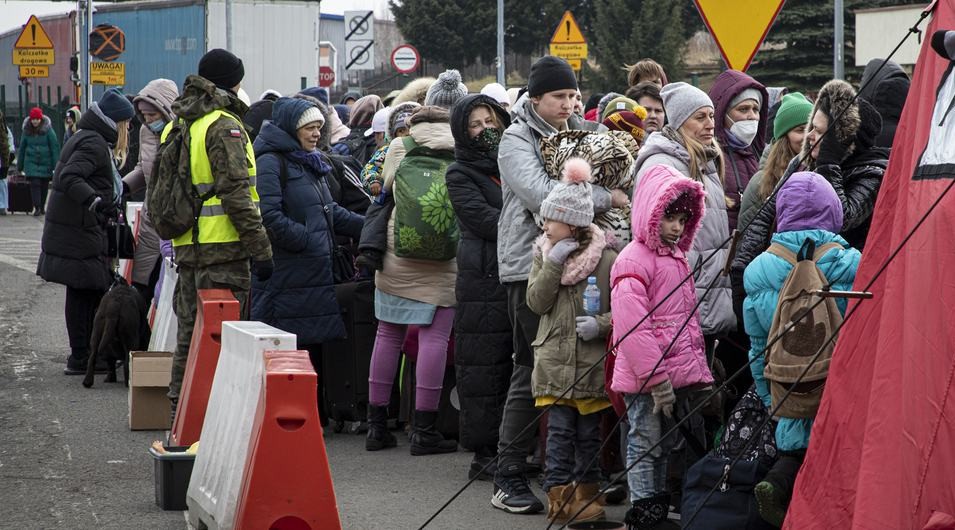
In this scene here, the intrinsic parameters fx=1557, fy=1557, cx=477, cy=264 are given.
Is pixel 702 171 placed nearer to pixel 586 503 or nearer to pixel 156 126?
pixel 586 503

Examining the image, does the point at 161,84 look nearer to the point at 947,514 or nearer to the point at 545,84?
the point at 545,84

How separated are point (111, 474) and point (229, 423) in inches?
81.9

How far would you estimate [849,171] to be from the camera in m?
7.21

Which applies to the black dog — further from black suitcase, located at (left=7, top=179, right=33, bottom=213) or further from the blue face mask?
black suitcase, located at (left=7, top=179, right=33, bottom=213)

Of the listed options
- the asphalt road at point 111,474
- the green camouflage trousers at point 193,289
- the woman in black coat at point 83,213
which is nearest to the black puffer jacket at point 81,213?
the woman in black coat at point 83,213

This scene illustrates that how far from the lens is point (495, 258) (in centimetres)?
851

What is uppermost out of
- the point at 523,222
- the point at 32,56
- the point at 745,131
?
the point at 32,56

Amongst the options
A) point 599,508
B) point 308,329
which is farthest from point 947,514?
point 308,329

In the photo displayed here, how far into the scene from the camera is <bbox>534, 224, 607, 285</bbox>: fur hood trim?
24.4 feet

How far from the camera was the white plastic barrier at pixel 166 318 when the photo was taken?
438 inches

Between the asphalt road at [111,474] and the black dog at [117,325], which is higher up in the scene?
the black dog at [117,325]

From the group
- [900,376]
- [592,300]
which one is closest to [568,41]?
[592,300]

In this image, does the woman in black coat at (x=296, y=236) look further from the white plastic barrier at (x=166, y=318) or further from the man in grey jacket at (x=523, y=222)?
the man in grey jacket at (x=523, y=222)

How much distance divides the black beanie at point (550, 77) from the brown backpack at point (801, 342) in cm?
243
